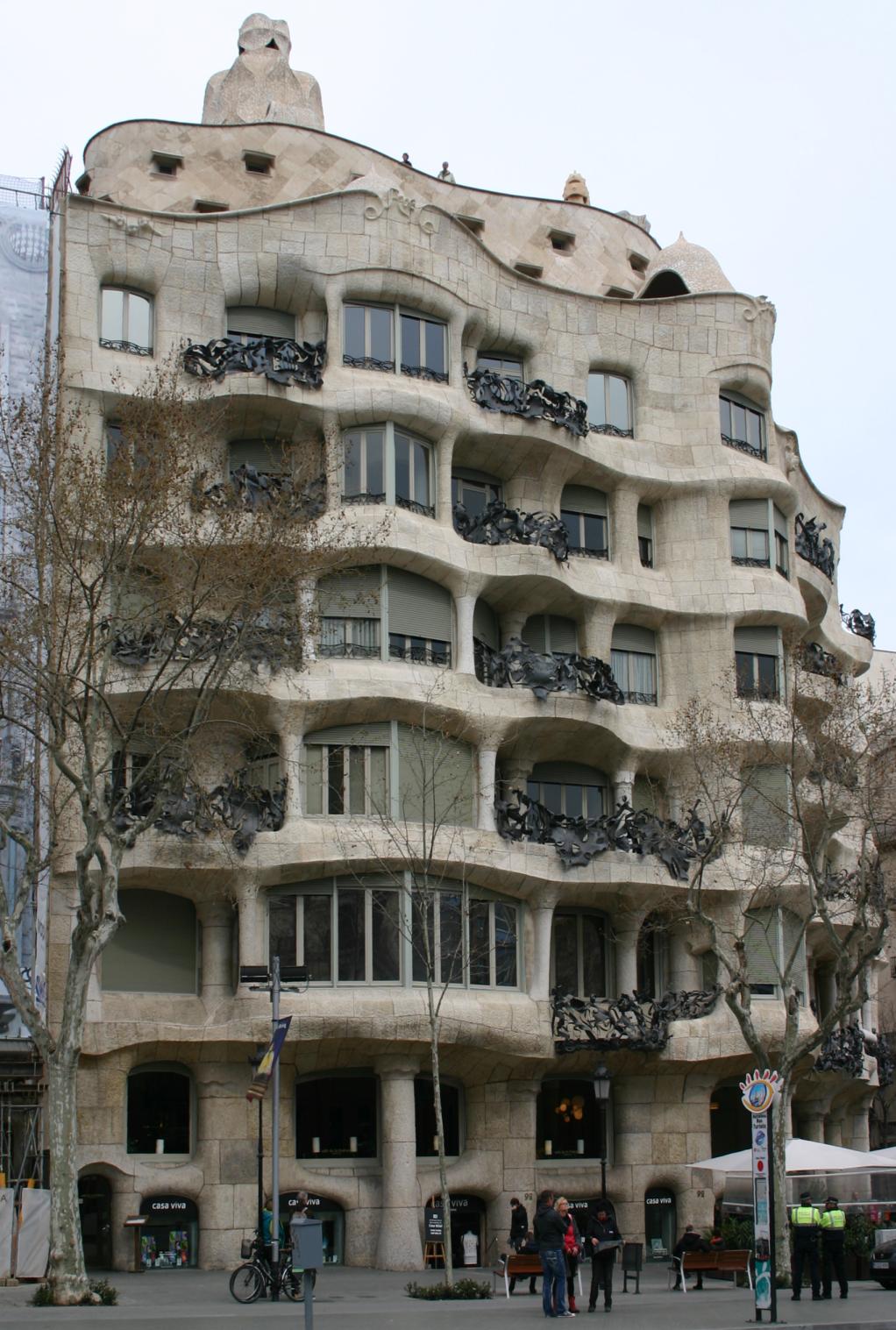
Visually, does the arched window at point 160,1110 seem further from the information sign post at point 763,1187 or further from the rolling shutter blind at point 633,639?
the information sign post at point 763,1187

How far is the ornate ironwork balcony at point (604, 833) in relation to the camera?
127ft

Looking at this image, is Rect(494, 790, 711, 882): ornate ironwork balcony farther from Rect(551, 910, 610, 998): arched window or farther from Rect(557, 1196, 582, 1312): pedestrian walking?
Rect(557, 1196, 582, 1312): pedestrian walking

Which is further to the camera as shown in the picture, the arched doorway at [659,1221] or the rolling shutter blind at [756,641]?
the rolling shutter blind at [756,641]

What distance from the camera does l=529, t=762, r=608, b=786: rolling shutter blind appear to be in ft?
139

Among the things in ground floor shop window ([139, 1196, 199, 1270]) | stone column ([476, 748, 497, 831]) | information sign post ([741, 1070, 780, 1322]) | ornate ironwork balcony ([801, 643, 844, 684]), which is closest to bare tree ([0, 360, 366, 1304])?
stone column ([476, 748, 497, 831])

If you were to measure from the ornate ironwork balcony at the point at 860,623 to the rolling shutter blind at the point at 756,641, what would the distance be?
9.57 meters

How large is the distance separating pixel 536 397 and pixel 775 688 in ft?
30.5

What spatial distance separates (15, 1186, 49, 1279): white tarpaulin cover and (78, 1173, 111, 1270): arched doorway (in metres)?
6.50

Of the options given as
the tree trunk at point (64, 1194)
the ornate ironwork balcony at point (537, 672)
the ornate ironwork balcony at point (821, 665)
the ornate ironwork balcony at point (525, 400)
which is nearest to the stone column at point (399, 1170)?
the ornate ironwork balcony at point (537, 672)

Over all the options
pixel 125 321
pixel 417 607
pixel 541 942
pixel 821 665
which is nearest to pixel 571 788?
pixel 541 942

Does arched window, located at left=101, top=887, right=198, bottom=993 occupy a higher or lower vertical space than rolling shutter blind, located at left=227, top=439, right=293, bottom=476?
lower

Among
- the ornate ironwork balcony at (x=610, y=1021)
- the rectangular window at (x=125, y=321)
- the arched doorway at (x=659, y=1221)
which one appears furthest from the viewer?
the arched doorway at (x=659, y=1221)

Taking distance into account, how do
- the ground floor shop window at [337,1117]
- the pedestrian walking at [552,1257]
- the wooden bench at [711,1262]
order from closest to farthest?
1. the pedestrian walking at [552,1257]
2. the wooden bench at [711,1262]
3. the ground floor shop window at [337,1117]

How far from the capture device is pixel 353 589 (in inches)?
1508
